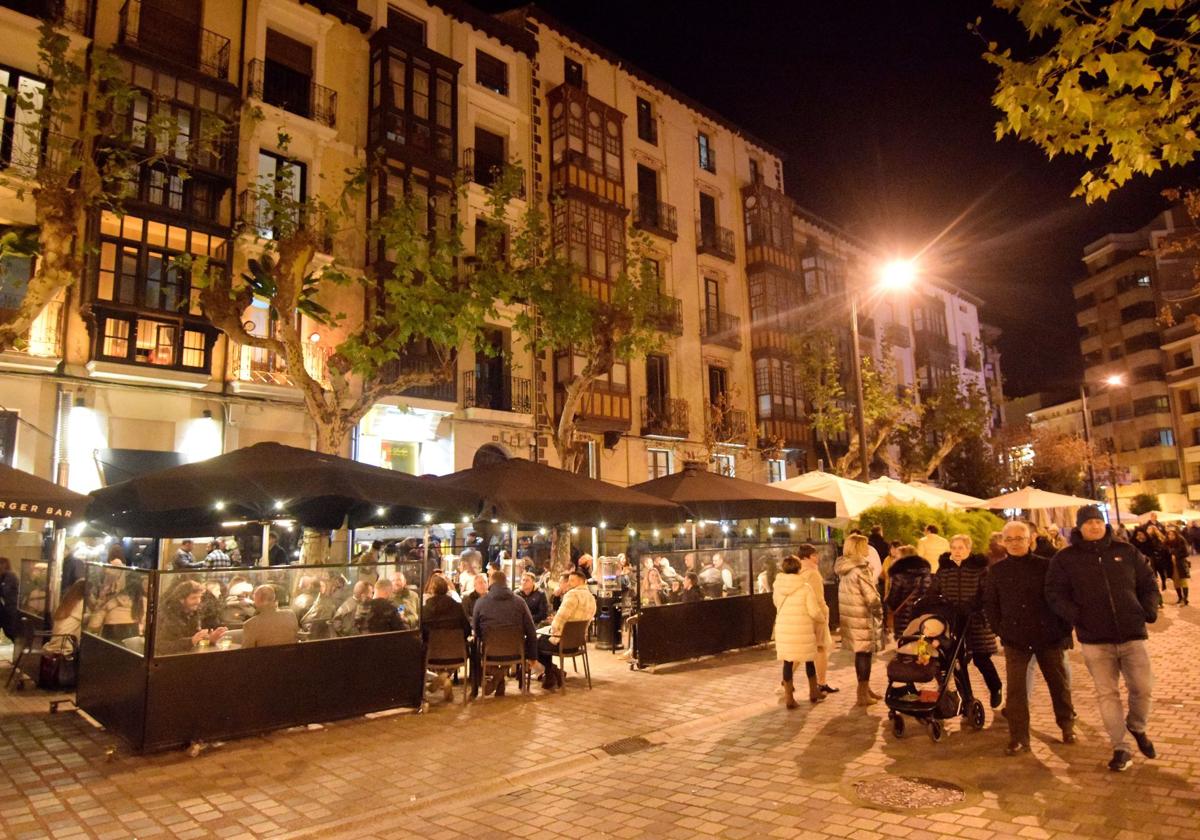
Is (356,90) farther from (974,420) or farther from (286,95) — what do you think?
(974,420)

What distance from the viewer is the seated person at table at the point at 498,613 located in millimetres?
9805

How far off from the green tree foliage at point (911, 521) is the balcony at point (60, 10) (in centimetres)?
2022

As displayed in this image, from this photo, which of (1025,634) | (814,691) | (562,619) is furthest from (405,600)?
(1025,634)

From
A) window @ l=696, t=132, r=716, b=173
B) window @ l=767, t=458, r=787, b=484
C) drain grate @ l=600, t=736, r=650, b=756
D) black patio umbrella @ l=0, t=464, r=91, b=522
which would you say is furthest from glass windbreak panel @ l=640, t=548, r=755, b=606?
window @ l=696, t=132, r=716, b=173

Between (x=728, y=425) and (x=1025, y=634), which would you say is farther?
(x=728, y=425)

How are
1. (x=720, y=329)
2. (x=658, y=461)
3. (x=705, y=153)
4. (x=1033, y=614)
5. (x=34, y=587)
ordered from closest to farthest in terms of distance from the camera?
1. (x=1033, y=614)
2. (x=34, y=587)
3. (x=658, y=461)
4. (x=720, y=329)
5. (x=705, y=153)

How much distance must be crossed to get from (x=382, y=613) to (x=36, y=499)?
4.84 metres

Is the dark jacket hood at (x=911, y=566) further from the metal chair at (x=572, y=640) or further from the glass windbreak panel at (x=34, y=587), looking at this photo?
the glass windbreak panel at (x=34, y=587)

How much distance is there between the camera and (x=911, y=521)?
57.1 feet

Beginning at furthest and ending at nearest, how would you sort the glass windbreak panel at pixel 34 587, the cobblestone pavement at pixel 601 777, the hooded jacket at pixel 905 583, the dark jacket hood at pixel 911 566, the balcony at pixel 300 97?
the balcony at pixel 300 97, the glass windbreak panel at pixel 34 587, the dark jacket hood at pixel 911 566, the hooded jacket at pixel 905 583, the cobblestone pavement at pixel 601 777

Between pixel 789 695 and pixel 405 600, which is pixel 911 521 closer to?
pixel 789 695

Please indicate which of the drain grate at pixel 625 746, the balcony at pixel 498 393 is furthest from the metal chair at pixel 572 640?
the balcony at pixel 498 393

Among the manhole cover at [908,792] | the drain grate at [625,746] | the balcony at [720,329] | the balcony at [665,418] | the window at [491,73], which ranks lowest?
the drain grate at [625,746]

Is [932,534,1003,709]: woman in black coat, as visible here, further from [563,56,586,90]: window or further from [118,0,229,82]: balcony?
[563,56,586,90]: window
